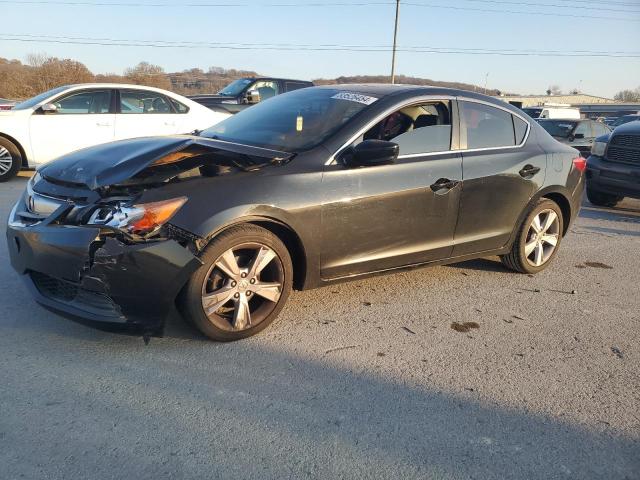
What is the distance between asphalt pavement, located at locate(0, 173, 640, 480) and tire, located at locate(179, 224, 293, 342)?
14 centimetres

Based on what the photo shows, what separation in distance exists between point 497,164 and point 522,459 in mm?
2718

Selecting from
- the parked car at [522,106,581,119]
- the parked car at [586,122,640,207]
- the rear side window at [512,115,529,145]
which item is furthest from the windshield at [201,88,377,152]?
the parked car at [522,106,581,119]

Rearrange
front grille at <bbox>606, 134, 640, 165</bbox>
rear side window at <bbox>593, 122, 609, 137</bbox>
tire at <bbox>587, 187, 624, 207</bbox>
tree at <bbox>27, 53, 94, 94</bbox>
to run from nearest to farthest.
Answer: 1. front grille at <bbox>606, 134, 640, 165</bbox>
2. tire at <bbox>587, 187, 624, 207</bbox>
3. rear side window at <bbox>593, 122, 609, 137</bbox>
4. tree at <bbox>27, 53, 94, 94</bbox>

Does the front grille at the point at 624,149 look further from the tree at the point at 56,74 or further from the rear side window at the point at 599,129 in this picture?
the tree at the point at 56,74

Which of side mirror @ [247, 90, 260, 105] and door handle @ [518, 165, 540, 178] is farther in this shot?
side mirror @ [247, 90, 260, 105]

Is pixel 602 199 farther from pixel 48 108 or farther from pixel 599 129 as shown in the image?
pixel 48 108

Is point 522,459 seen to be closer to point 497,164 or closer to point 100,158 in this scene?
point 497,164

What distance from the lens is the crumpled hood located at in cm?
333

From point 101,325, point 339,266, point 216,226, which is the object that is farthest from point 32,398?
point 339,266

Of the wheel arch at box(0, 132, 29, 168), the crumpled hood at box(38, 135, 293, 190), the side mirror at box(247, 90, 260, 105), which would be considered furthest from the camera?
the side mirror at box(247, 90, 260, 105)

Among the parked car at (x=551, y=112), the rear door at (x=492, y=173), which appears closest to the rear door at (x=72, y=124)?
the rear door at (x=492, y=173)

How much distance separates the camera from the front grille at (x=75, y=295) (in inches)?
122

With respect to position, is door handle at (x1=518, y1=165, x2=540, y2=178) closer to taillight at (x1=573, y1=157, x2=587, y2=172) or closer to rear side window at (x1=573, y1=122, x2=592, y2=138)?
taillight at (x1=573, y1=157, x2=587, y2=172)

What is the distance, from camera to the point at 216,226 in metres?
3.21
